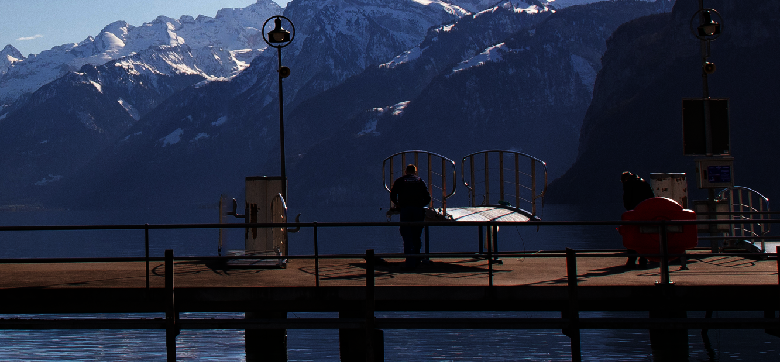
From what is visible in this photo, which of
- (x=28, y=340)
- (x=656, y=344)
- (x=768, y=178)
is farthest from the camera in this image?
(x=768, y=178)

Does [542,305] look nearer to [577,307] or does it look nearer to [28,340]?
[577,307]

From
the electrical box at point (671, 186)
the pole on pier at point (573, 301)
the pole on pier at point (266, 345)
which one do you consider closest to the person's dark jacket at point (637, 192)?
the electrical box at point (671, 186)

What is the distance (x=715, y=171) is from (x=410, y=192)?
8.27 m

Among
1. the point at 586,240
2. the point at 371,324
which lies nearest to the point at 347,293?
the point at 371,324

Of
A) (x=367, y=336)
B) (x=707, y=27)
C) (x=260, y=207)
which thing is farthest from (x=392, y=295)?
(x=707, y=27)

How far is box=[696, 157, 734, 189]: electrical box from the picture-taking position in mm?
20375

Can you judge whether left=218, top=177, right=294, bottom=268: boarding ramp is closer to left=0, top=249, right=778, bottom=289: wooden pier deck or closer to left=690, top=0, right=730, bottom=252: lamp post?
left=0, top=249, right=778, bottom=289: wooden pier deck

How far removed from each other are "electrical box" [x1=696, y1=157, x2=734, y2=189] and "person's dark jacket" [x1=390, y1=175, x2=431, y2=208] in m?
7.66

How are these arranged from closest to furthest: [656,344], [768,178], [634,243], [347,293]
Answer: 1. [347,293]
2. [634,243]
3. [656,344]
4. [768,178]

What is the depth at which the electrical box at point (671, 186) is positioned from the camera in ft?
70.3

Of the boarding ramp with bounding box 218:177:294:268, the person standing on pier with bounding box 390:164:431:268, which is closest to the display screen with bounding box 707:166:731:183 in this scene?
the person standing on pier with bounding box 390:164:431:268

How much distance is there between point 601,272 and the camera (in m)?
16.4

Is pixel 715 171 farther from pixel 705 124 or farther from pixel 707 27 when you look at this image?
pixel 707 27

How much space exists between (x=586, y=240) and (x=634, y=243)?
279ft
